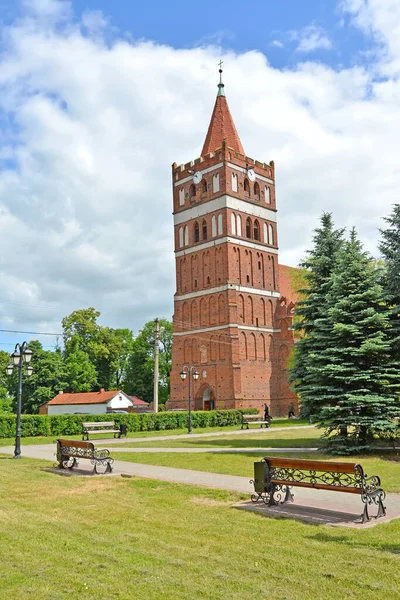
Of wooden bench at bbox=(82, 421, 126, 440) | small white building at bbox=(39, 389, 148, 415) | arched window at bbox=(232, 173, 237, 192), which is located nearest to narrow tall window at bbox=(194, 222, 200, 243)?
arched window at bbox=(232, 173, 237, 192)

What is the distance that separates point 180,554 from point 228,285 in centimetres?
4084

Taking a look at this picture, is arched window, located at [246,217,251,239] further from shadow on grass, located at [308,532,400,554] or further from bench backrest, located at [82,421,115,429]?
shadow on grass, located at [308,532,400,554]

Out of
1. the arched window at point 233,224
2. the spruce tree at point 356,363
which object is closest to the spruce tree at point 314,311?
the spruce tree at point 356,363

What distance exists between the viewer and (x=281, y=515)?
8.06 metres

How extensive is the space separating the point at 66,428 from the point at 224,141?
2975 cm

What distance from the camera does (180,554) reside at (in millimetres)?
6117

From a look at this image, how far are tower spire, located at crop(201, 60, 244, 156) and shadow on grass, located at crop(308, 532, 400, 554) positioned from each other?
154ft

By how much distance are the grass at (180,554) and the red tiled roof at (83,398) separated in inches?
1759

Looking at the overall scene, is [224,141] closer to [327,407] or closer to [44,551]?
[327,407]

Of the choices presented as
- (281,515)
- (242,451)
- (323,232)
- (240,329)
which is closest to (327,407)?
(242,451)

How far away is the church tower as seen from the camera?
46.4 m

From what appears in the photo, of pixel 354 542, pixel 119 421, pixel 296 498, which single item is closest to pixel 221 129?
pixel 119 421

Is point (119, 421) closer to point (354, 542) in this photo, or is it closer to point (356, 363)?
point (356, 363)

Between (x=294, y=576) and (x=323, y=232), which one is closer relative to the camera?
(x=294, y=576)
